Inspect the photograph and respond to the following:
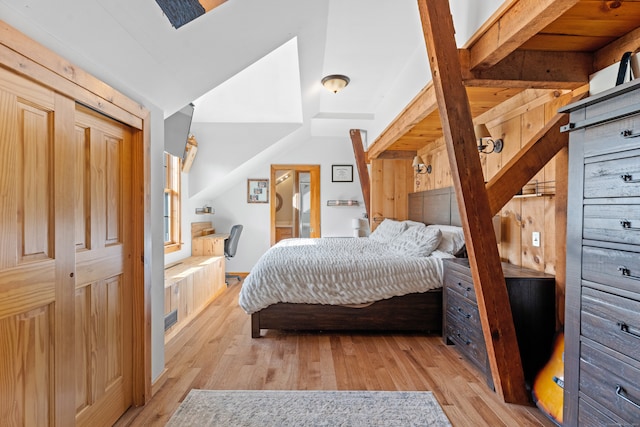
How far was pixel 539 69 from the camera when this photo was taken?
6.61 ft

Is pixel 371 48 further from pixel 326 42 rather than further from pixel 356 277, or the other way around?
pixel 356 277

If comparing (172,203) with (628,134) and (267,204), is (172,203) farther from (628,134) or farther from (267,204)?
(628,134)

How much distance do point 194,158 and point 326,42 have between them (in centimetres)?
300

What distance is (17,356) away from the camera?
1.15 m

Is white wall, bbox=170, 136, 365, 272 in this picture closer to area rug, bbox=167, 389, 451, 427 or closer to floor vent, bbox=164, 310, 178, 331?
floor vent, bbox=164, 310, 178, 331

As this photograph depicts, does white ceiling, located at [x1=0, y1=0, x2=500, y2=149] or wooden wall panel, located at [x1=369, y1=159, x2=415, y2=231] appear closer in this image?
white ceiling, located at [x1=0, y1=0, x2=500, y2=149]

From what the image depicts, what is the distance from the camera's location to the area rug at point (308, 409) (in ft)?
5.75

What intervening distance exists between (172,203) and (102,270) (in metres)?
2.84

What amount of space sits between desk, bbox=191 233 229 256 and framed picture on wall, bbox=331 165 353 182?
7.87 ft

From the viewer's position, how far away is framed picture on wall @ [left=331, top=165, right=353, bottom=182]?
614cm

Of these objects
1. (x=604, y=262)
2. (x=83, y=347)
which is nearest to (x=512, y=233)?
(x=604, y=262)

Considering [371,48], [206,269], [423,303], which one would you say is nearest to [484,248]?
[423,303]

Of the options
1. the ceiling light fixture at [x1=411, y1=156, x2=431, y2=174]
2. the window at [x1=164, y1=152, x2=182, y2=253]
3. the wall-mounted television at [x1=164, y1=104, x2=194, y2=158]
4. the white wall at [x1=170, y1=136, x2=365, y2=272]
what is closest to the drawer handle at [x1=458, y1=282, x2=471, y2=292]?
the ceiling light fixture at [x1=411, y1=156, x2=431, y2=174]

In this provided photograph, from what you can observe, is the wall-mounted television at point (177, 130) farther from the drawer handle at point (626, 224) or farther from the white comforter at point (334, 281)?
the drawer handle at point (626, 224)
